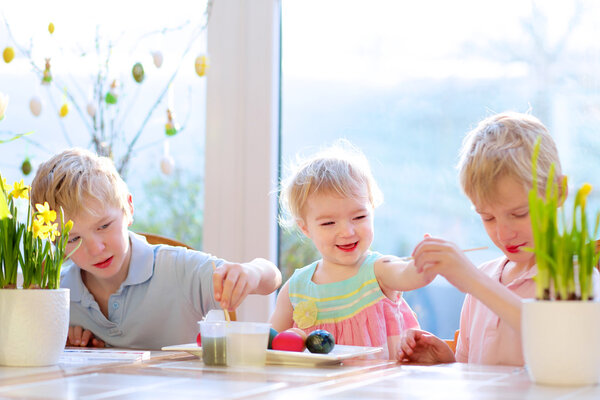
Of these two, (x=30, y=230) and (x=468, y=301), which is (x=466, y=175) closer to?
(x=468, y=301)

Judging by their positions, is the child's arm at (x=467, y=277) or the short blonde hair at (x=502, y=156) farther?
the short blonde hair at (x=502, y=156)

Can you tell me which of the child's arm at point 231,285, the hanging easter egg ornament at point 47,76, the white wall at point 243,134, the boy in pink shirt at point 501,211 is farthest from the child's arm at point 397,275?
the hanging easter egg ornament at point 47,76

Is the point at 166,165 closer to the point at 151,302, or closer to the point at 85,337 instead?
the point at 151,302

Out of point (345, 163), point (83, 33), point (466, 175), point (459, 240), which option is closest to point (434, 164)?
point (459, 240)

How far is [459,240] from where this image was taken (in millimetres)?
2602

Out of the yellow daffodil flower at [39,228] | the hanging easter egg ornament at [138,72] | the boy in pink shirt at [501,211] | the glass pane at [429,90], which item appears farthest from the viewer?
the hanging easter egg ornament at [138,72]

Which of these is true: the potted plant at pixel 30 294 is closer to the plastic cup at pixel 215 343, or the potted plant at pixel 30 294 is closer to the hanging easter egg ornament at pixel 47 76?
the plastic cup at pixel 215 343

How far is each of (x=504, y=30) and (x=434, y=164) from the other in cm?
48

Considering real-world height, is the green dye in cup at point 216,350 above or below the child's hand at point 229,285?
below

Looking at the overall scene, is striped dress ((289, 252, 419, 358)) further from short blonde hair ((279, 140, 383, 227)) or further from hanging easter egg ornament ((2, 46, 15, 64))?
hanging easter egg ornament ((2, 46, 15, 64))

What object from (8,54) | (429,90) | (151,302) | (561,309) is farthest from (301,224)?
(8,54)

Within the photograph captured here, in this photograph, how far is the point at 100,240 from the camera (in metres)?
1.97

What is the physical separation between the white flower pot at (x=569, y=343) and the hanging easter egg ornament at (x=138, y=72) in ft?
6.23

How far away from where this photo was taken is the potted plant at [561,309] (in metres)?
1.13
